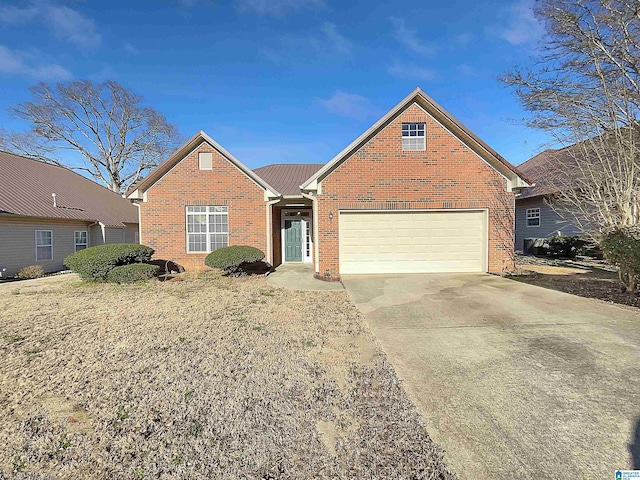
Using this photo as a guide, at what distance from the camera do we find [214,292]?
920cm

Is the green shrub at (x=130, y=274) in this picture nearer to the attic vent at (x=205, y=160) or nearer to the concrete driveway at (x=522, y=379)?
the attic vent at (x=205, y=160)

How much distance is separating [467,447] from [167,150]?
3557 cm

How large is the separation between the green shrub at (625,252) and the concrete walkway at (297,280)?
647 centimetres

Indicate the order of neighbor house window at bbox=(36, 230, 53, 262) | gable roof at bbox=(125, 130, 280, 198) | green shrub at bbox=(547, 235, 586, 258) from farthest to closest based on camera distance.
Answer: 1. green shrub at bbox=(547, 235, 586, 258)
2. neighbor house window at bbox=(36, 230, 53, 262)
3. gable roof at bbox=(125, 130, 280, 198)

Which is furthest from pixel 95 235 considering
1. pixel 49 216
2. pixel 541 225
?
pixel 541 225

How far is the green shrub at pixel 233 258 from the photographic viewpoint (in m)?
11.1

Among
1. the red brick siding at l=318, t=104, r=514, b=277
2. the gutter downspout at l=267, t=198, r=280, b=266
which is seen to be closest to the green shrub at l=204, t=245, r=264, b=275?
the gutter downspout at l=267, t=198, r=280, b=266

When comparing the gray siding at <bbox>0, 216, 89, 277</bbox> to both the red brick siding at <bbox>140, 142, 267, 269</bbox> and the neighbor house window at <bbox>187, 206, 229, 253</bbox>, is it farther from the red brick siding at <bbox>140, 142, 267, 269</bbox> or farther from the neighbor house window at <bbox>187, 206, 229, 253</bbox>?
the neighbor house window at <bbox>187, 206, 229, 253</bbox>

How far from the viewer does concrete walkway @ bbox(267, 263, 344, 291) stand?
376 inches

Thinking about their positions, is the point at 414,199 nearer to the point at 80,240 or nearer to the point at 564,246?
the point at 564,246

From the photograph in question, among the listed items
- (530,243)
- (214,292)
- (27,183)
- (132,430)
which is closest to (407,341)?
(132,430)

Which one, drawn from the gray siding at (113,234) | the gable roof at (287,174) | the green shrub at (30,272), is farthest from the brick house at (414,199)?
the gray siding at (113,234)

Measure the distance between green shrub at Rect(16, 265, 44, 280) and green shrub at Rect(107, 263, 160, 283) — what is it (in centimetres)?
513

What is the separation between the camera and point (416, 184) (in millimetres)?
10617
